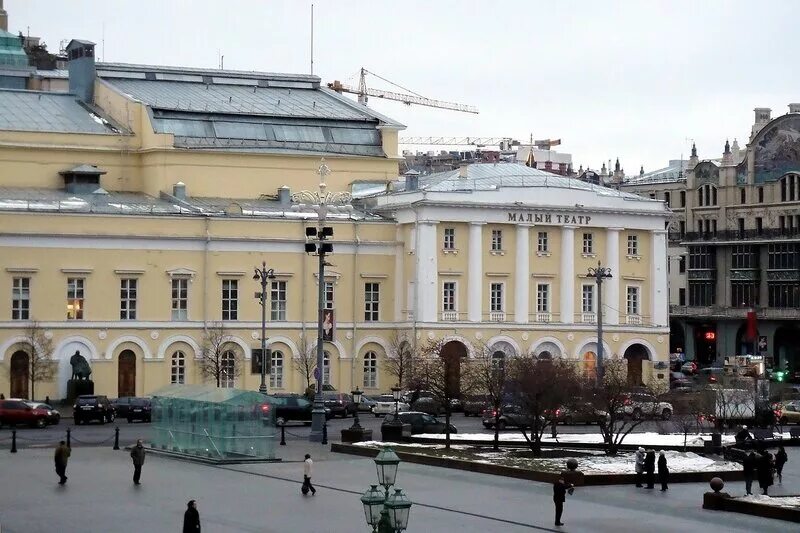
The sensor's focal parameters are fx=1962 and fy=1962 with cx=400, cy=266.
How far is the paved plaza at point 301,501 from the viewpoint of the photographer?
39875 mm

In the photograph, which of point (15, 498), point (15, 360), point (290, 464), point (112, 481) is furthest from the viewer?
point (15, 360)

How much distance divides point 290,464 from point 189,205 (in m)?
36.3

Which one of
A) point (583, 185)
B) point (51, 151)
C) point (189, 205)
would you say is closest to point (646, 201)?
point (583, 185)

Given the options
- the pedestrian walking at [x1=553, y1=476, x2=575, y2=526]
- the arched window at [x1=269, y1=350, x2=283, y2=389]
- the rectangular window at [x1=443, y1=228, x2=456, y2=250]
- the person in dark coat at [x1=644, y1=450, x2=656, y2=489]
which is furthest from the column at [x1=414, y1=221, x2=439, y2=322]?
the pedestrian walking at [x1=553, y1=476, x2=575, y2=526]

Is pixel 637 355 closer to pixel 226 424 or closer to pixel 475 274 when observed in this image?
pixel 475 274

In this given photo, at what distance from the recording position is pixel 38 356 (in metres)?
81.6

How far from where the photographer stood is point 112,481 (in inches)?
1908

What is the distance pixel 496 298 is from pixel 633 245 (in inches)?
324

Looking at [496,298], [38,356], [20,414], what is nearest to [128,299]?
[38,356]

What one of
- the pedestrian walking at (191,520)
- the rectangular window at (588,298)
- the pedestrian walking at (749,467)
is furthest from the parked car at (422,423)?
the pedestrian walking at (191,520)

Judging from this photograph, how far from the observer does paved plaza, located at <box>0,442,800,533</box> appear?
39.9m

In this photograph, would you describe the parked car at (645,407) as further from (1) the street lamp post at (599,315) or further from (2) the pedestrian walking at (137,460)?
(2) the pedestrian walking at (137,460)

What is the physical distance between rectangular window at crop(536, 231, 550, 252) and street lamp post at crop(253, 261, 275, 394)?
13.8m

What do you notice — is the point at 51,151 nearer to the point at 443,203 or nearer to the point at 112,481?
the point at 443,203
